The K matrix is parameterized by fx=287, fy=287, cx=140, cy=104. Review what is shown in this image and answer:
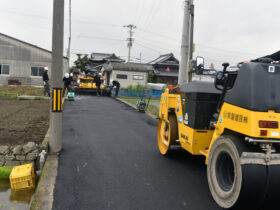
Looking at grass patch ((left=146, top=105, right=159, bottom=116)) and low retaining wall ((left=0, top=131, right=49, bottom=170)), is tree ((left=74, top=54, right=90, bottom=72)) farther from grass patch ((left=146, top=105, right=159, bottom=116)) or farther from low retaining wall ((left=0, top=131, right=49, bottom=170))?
low retaining wall ((left=0, top=131, right=49, bottom=170))

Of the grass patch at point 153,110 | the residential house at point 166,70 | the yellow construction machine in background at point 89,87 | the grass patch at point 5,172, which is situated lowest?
the grass patch at point 5,172

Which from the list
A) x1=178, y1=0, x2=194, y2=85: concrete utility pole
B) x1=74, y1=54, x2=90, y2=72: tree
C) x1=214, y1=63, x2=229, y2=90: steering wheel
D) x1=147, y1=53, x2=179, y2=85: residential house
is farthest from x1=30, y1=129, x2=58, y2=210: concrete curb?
x1=74, y1=54, x2=90, y2=72: tree

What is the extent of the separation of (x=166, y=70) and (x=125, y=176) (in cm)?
4054

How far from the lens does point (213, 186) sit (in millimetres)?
4023

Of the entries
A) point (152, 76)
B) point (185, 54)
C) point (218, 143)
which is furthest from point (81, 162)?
point (152, 76)

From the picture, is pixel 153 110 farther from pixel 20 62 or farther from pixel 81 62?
pixel 81 62

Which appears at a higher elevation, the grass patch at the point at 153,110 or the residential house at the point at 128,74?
the residential house at the point at 128,74

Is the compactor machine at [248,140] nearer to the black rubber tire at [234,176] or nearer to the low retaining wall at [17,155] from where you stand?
the black rubber tire at [234,176]

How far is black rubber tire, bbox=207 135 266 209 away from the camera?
130 inches

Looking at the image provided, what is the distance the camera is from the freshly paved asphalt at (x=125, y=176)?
4.14 metres

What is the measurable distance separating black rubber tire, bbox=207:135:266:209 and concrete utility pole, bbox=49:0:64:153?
3689mm

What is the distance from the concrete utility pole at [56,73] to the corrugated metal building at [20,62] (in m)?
27.6

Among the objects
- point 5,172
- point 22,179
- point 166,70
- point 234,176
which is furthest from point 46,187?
point 166,70

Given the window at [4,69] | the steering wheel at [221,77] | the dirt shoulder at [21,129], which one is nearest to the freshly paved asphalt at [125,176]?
the dirt shoulder at [21,129]
